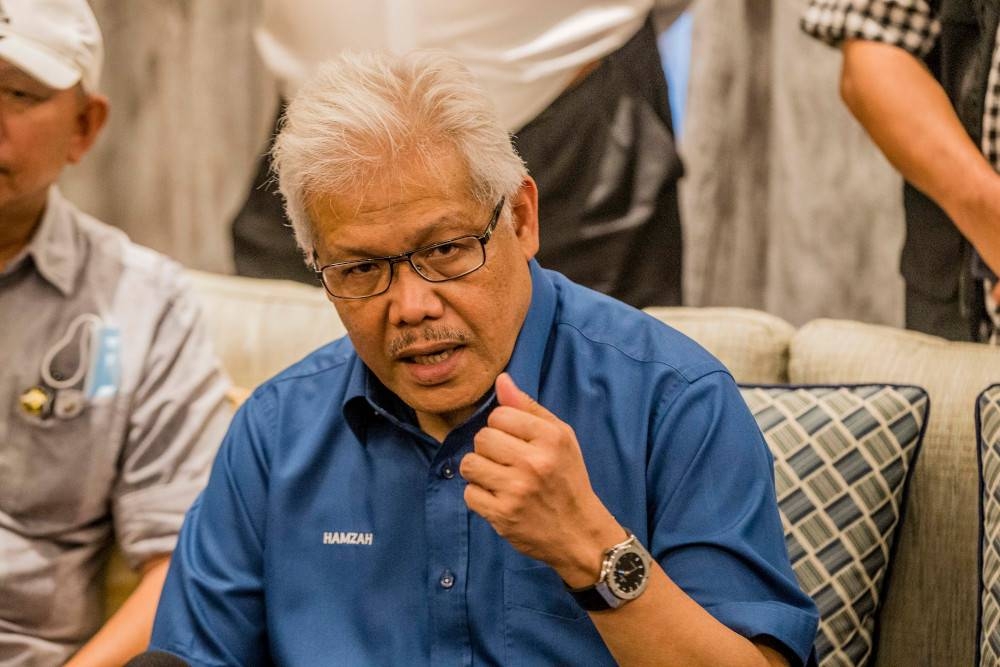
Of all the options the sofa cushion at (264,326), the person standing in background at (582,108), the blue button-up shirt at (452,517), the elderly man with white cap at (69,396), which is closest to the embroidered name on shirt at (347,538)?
the blue button-up shirt at (452,517)

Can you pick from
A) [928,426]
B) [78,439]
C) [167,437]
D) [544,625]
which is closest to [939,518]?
[928,426]

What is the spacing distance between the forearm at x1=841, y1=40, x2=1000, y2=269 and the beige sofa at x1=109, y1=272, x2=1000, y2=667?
201 mm

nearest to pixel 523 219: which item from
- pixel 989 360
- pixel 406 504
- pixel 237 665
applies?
pixel 406 504

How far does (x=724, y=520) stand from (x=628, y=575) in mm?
177

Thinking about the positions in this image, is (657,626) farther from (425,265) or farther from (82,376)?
(82,376)

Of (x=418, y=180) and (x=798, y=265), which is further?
(x=798, y=265)

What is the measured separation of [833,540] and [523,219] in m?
0.69

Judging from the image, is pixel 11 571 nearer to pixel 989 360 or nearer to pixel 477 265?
pixel 477 265

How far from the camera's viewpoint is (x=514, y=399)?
1.16 metres

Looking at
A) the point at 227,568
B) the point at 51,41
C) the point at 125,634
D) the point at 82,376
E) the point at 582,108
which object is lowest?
the point at 125,634

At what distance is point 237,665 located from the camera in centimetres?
148

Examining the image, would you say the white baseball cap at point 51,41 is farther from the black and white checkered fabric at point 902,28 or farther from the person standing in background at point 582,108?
the black and white checkered fabric at point 902,28

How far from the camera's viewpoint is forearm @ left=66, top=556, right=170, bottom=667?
176 cm

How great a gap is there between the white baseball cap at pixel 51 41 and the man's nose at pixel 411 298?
0.86 meters
